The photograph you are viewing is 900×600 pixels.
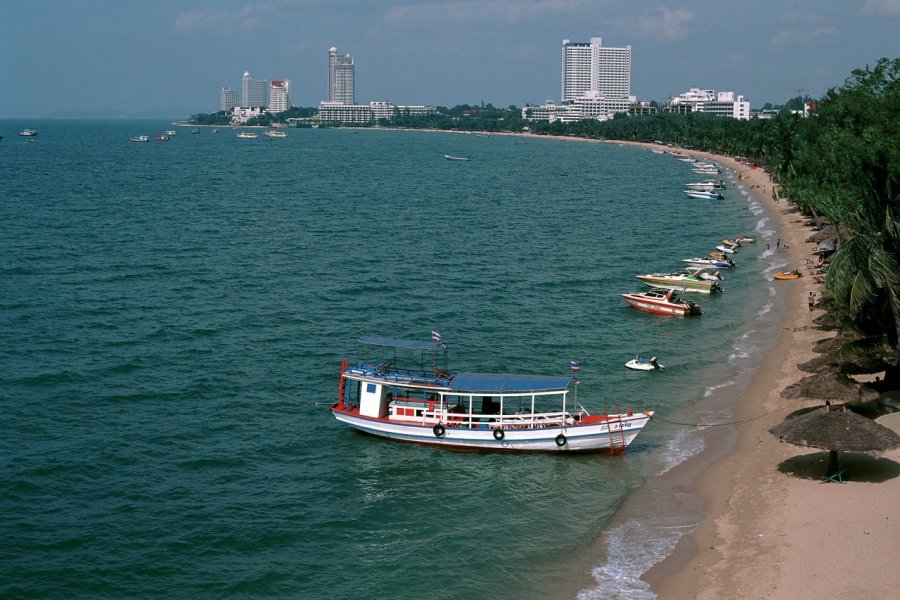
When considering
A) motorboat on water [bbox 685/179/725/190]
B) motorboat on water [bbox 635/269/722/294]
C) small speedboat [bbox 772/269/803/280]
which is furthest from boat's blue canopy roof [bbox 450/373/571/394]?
motorboat on water [bbox 685/179/725/190]

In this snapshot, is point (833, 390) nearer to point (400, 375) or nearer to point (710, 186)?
point (400, 375)

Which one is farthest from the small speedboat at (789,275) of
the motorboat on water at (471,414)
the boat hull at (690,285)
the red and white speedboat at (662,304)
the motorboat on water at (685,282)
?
the motorboat on water at (471,414)

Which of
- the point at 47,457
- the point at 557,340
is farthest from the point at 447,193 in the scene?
the point at 47,457

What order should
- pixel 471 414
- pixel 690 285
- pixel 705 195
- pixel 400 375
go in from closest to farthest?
pixel 471 414 < pixel 400 375 < pixel 690 285 < pixel 705 195

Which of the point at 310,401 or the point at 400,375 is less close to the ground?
the point at 400,375

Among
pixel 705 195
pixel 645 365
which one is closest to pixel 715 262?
pixel 645 365

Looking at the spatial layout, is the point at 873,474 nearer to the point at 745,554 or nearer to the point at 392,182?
the point at 745,554
